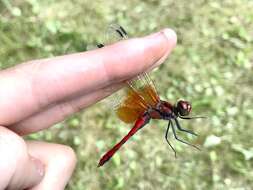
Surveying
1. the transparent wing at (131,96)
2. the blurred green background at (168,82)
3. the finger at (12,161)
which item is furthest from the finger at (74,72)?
the blurred green background at (168,82)

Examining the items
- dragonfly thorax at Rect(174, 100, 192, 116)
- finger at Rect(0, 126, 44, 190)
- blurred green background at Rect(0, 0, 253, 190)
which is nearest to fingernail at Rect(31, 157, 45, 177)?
finger at Rect(0, 126, 44, 190)

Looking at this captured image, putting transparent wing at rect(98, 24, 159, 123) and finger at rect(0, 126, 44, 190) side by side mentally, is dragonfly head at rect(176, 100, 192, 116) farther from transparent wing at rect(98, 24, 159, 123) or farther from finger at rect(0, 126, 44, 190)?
finger at rect(0, 126, 44, 190)

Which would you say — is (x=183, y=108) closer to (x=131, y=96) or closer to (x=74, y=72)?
(x=131, y=96)

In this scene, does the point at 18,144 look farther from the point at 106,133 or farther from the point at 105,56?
the point at 106,133

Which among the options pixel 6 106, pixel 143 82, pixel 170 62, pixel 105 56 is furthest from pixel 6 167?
pixel 170 62

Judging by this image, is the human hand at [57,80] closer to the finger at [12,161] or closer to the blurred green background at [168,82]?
the finger at [12,161]

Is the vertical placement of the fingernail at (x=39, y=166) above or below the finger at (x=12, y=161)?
below
